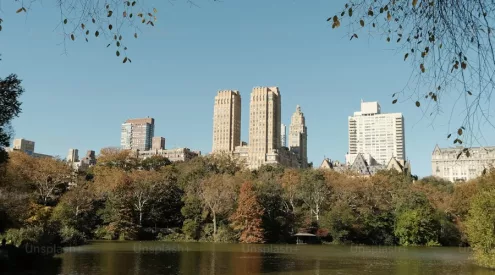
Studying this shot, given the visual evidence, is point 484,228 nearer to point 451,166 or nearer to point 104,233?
point 104,233

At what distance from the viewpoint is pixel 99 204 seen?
4909 cm

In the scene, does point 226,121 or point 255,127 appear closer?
point 255,127

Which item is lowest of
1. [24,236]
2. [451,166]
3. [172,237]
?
[172,237]

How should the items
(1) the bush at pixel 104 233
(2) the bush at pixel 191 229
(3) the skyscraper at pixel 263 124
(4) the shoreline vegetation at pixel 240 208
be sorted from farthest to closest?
(3) the skyscraper at pixel 263 124 < (2) the bush at pixel 191 229 < (4) the shoreline vegetation at pixel 240 208 < (1) the bush at pixel 104 233

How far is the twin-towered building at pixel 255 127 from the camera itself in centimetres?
13950

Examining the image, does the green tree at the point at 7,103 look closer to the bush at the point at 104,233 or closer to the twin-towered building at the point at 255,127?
the bush at the point at 104,233

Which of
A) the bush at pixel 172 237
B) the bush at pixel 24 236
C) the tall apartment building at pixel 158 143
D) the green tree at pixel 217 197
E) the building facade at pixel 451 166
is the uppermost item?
the tall apartment building at pixel 158 143

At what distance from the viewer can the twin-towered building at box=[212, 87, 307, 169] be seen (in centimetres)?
13950

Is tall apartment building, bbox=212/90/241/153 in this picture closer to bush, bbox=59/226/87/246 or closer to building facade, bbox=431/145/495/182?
building facade, bbox=431/145/495/182

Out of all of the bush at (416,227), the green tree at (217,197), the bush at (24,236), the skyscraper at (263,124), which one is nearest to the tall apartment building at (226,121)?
the skyscraper at (263,124)

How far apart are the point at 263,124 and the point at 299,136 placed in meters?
47.2

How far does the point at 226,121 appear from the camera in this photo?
484ft

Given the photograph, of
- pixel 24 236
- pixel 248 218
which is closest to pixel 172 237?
pixel 248 218

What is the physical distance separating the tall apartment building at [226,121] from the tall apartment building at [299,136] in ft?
126
